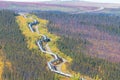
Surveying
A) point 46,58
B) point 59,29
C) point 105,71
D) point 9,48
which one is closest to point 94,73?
point 105,71

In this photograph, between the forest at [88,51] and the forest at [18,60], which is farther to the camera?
the forest at [88,51]

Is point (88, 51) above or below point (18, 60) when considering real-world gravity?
below

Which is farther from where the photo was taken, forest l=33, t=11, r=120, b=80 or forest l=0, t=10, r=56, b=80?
forest l=33, t=11, r=120, b=80

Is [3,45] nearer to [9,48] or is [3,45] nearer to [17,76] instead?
[9,48]

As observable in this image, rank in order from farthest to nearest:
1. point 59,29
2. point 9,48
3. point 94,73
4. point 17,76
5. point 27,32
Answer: point 59,29
point 27,32
point 9,48
point 94,73
point 17,76

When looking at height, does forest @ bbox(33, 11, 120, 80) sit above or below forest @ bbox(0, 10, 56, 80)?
below

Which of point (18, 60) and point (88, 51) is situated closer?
point (18, 60)

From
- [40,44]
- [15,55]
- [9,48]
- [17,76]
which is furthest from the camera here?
[40,44]

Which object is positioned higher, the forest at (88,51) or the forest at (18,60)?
→ the forest at (18,60)
